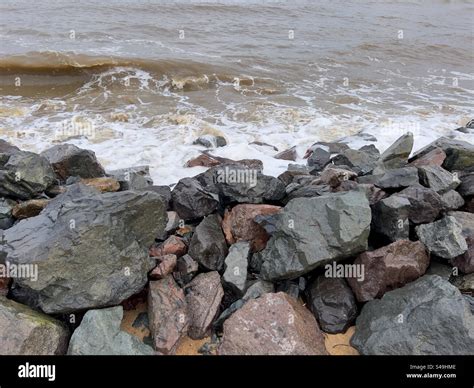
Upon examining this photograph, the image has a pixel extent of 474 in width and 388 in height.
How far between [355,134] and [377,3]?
94.6 feet

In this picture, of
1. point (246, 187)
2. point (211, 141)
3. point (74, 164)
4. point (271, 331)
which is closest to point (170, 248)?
point (246, 187)

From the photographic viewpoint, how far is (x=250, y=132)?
1138 centimetres

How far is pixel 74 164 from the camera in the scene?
7.62 meters

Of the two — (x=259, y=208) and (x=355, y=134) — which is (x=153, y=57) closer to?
(x=355, y=134)

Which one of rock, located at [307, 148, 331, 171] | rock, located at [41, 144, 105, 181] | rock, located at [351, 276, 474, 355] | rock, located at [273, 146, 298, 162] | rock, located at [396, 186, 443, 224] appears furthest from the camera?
rock, located at [273, 146, 298, 162]

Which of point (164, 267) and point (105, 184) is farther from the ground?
point (105, 184)

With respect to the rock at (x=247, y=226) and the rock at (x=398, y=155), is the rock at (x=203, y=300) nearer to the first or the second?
the rock at (x=247, y=226)

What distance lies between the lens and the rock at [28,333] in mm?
3857

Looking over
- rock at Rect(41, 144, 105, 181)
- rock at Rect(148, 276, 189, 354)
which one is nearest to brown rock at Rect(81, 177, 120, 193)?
rock at Rect(41, 144, 105, 181)

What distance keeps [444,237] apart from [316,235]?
63.7 inches

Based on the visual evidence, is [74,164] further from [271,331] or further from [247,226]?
[271,331]

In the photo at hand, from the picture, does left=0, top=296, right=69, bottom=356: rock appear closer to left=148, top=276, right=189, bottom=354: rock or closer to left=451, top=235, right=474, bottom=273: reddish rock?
left=148, top=276, right=189, bottom=354: rock

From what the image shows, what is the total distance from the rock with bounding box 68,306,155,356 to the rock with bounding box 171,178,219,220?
201cm

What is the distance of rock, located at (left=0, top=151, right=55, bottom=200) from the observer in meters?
6.50
